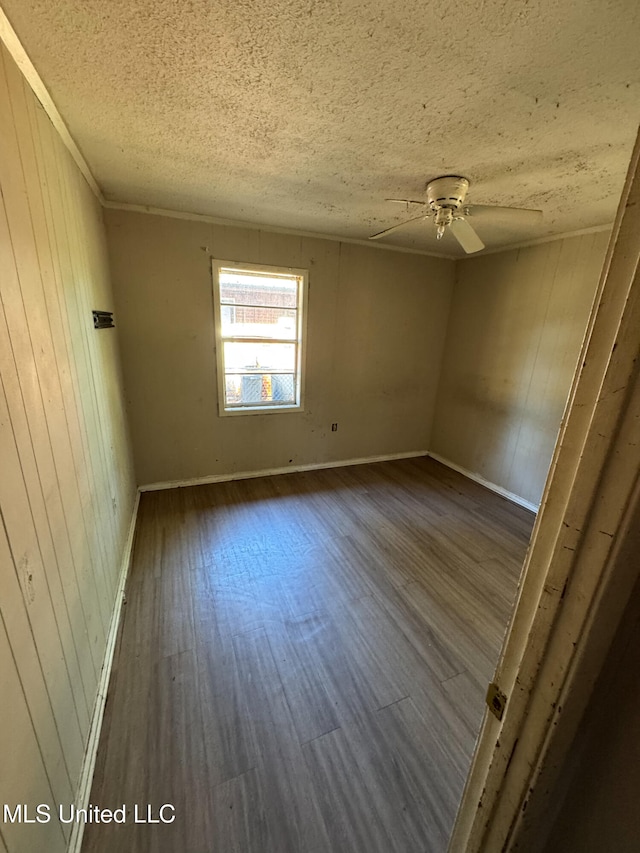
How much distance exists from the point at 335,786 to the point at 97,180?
328cm

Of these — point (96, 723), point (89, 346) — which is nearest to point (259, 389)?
point (89, 346)

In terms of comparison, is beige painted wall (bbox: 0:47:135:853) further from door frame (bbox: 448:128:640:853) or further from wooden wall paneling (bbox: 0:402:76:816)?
door frame (bbox: 448:128:640:853)

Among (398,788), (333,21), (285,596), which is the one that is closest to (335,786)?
(398,788)

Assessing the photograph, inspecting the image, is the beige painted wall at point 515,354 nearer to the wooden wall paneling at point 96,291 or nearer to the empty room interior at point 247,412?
the empty room interior at point 247,412

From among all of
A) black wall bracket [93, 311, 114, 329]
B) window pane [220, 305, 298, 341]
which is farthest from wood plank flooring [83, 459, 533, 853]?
window pane [220, 305, 298, 341]

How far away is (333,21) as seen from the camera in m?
0.89

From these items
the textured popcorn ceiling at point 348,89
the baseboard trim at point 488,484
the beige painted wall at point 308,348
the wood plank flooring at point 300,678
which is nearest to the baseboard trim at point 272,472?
the beige painted wall at point 308,348

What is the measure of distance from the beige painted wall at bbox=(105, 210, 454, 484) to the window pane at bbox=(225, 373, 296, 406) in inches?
6.3

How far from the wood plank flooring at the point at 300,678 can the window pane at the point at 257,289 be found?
1.94m

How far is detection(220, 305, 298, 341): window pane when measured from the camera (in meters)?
3.04

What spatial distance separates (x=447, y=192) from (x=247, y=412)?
2341 mm

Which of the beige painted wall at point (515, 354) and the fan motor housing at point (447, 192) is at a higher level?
the fan motor housing at point (447, 192)

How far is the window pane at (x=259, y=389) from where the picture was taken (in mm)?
3232

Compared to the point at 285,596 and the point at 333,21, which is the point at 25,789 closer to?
the point at 285,596
